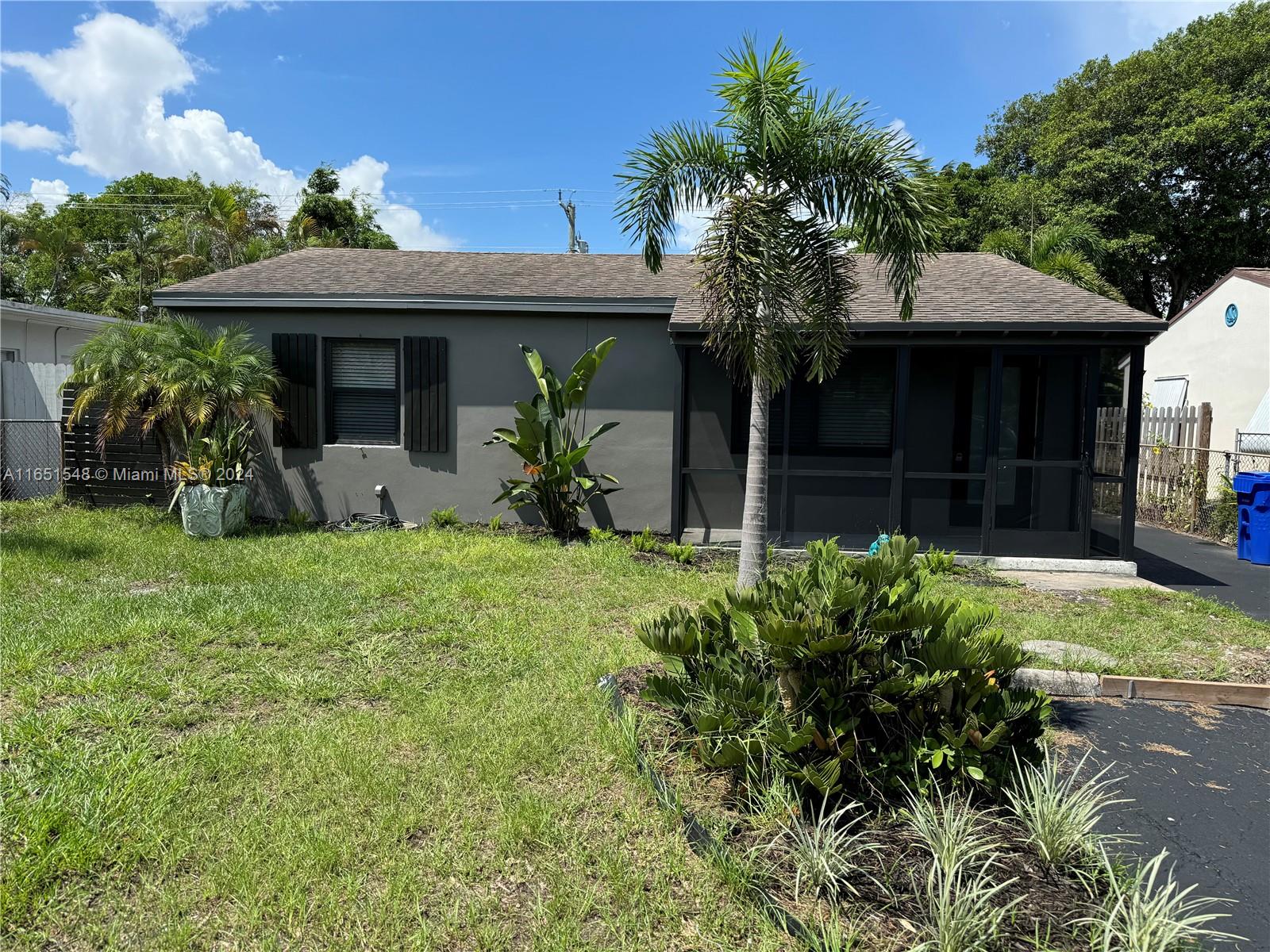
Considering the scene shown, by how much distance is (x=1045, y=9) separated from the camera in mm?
8938

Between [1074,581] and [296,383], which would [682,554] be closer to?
[1074,581]

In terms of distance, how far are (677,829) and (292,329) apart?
29.4 feet

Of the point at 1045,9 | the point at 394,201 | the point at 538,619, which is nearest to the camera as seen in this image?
the point at 538,619

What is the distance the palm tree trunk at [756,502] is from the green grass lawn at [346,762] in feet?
3.60

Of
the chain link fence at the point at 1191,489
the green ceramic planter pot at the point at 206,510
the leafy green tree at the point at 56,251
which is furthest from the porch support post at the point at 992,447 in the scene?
the leafy green tree at the point at 56,251

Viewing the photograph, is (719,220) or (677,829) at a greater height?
(719,220)

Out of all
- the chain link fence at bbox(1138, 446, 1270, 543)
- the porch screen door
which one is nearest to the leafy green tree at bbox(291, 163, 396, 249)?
the porch screen door

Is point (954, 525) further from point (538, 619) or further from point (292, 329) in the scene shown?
point (292, 329)

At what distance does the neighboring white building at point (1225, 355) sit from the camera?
44.6ft

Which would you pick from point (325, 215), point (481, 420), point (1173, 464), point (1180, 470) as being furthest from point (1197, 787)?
point (325, 215)

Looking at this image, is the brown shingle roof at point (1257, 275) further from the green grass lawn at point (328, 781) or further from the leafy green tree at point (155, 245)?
the leafy green tree at point (155, 245)

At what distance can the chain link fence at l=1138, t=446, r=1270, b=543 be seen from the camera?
1088 centimetres

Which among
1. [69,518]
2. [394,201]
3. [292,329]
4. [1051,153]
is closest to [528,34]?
[292,329]

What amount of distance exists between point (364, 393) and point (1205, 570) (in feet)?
35.7
